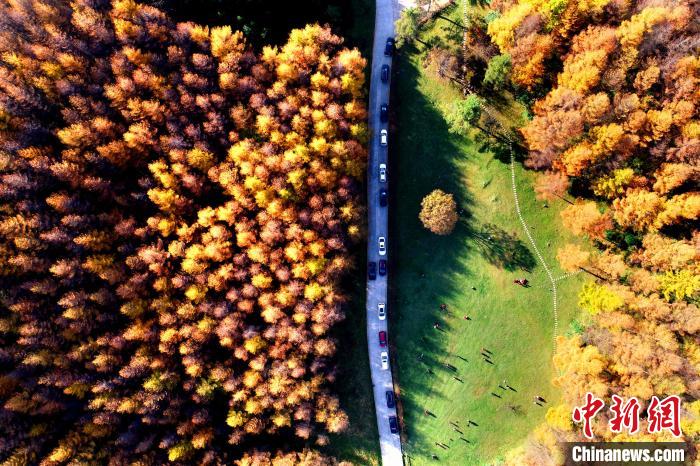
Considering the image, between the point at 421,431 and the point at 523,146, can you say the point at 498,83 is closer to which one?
the point at 523,146

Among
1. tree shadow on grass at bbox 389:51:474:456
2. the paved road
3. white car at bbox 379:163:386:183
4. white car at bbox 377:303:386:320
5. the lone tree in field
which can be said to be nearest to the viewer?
the lone tree in field

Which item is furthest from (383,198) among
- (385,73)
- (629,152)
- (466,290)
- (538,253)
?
(629,152)

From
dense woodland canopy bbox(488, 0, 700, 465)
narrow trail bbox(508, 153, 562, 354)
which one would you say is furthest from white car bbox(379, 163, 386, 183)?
dense woodland canopy bbox(488, 0, 700, 465)

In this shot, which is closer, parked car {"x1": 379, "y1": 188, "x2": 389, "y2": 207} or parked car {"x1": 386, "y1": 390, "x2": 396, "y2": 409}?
parked car {"x1": 379, "y1": 188, "x2": 389, "y2": 207}

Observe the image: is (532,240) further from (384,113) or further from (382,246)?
(384,113)

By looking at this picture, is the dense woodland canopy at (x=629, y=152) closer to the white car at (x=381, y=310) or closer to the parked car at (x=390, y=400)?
the parked car at (x=390, y=400)

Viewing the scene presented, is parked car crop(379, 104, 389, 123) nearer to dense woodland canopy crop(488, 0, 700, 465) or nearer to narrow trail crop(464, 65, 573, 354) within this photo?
narrow trail crop(464, 65, 573, 354)
